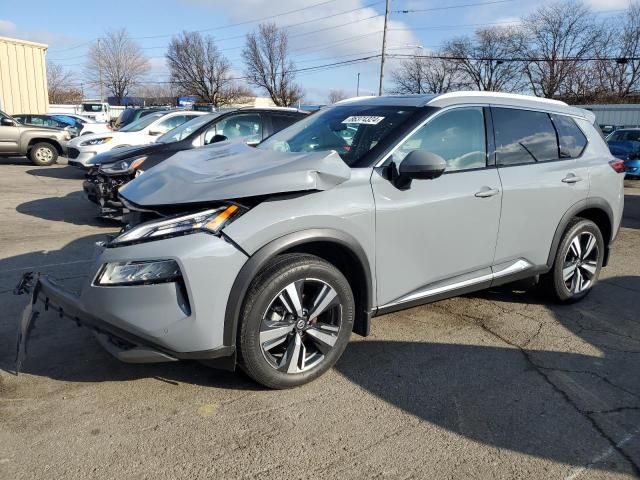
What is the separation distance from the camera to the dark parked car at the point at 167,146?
723 centimetres

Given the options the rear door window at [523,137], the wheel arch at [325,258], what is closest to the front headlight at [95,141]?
the rear door window at [523,137]

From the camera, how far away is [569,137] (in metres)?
4.53

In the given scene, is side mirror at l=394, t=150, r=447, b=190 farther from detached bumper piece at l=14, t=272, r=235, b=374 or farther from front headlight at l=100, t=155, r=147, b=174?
front headlight at l=100, t=155, r=147, b=174

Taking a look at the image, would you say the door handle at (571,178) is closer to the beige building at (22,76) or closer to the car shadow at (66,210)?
the car shadow at (66,210)

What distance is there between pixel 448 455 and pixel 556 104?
3.34 metres

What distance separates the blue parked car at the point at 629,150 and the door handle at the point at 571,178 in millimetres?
13332

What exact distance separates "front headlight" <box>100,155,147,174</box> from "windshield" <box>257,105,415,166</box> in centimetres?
368

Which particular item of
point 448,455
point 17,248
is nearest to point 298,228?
point 448,455

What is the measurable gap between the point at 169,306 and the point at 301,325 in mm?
785

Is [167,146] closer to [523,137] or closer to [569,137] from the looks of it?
[523,137]

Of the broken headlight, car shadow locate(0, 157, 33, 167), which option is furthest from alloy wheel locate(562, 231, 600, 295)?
car shadow locate(0, 157, 33, 167)

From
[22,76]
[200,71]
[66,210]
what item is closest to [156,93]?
[200,71]

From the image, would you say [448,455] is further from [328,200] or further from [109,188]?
[109,188]

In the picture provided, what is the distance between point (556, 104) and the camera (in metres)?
4.63
